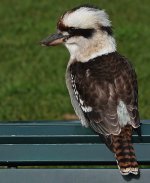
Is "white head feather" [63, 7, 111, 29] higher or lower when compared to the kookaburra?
higher

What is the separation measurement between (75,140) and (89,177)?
27 centimetres

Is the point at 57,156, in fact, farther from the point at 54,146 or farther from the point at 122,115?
the point at 122,115

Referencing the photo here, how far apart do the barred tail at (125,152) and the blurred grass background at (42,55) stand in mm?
3982

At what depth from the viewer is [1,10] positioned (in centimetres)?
1268

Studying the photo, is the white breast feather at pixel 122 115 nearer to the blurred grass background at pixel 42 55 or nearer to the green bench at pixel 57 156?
the green bench at pixel 57 156

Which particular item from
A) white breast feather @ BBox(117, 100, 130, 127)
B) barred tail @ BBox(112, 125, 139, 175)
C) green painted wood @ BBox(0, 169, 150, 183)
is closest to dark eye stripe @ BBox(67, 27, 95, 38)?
white breast feather @ BBox(117, 100, 130, 127)

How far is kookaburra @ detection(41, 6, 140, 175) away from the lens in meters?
4.25

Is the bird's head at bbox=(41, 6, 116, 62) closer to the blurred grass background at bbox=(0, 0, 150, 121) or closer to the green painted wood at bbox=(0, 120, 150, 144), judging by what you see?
the green painted wood at bbox=(0, 120, 150, 144)

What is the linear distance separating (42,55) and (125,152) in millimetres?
6613

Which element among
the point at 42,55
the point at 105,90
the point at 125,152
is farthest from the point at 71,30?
the point at 42,55

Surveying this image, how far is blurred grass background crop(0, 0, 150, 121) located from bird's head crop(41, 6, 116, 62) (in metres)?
2.89

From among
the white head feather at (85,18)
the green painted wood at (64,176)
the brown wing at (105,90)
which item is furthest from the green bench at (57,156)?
the white head feather at (85,18)

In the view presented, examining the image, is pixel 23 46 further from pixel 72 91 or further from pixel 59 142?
pixel 59 142

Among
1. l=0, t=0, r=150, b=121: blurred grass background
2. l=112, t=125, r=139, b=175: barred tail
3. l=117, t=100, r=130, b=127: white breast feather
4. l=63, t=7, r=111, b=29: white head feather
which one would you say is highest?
l=63, t=7, r=111, b=29: white head feather
